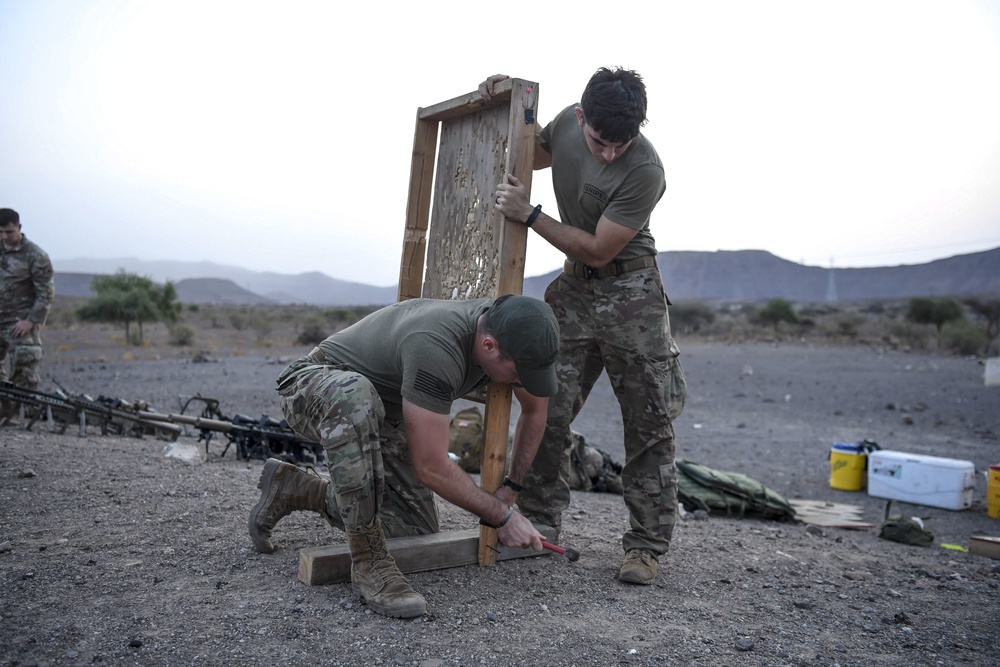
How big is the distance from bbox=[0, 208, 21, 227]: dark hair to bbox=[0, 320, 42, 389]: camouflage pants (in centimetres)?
98

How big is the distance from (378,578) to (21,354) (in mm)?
6315

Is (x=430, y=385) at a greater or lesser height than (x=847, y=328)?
lesser

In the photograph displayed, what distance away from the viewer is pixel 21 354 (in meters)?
7.54

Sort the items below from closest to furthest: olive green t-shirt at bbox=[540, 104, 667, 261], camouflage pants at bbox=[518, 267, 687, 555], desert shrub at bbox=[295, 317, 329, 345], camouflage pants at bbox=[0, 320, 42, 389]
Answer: olive green t-shirt at bbox=[540, 104, 667, 261] → camouflage pants at bbox=[518, 267, 687, 555] → camouflage pants at bbox=[0, 320, 42, 389] → desert shrub at bbox=[295, 317, 329, 345]

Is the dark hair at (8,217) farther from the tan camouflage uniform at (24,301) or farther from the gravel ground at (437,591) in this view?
the gravel ground at (437,591)

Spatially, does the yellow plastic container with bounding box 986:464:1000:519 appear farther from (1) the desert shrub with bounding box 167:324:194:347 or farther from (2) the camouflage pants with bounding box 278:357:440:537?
(1) the desert shrub with bounding box 167:324:194:347

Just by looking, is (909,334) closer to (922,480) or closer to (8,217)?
(922,480)

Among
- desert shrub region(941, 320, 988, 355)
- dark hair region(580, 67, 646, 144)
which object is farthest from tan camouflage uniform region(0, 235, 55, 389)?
desert shrub region(941, 320, 988, 355)

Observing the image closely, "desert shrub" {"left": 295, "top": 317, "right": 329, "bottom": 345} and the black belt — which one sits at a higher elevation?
the black belt

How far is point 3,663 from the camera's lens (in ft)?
7.78

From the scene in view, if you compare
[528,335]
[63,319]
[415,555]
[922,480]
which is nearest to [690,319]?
[63,319]

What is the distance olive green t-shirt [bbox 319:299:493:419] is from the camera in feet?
8.98

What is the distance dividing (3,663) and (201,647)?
574 millimetres

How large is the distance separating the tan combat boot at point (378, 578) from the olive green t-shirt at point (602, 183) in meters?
1.71
